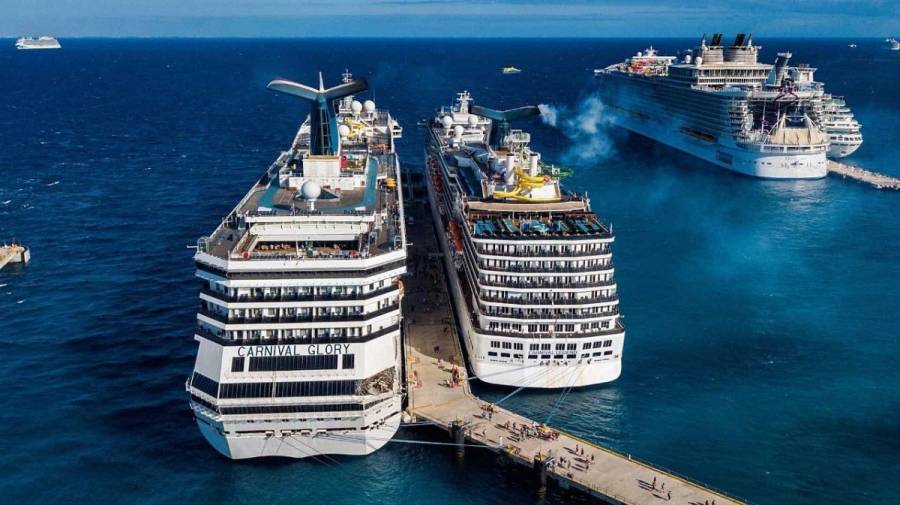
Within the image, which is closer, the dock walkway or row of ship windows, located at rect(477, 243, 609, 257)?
the dock walkway

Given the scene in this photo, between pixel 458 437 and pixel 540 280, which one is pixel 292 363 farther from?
pixel 540 280

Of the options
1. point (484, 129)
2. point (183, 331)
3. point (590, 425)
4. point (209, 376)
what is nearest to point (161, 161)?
point (484, 129)

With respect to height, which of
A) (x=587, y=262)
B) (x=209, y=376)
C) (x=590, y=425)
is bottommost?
(x=590, y=425)

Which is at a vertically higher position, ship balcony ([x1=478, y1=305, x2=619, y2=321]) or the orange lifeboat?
the orange lifeboat

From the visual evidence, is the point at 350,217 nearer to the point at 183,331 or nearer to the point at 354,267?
the point at 354,267

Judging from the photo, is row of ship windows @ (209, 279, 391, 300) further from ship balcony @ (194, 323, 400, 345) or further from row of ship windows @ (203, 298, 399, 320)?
ship balcony @ (194, 323, 400, 345)

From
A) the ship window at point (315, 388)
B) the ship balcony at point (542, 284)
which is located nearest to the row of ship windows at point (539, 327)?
the ship balcony at point (542, 284)

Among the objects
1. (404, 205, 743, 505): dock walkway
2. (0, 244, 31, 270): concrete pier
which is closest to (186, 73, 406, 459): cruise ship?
(404, 205, 743, 505): dock walkway
